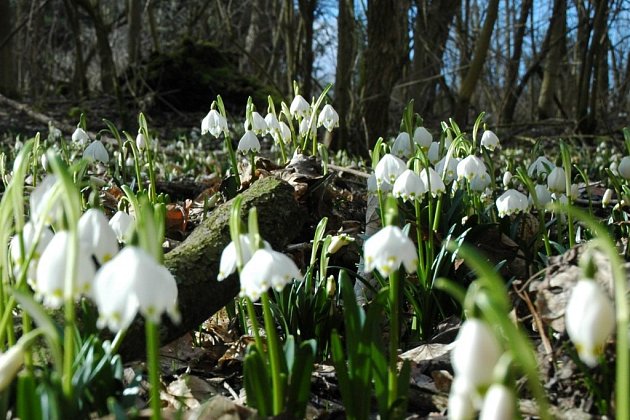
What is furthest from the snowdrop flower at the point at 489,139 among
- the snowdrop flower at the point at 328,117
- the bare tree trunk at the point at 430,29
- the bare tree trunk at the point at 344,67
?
the bare tree trunk at the point at 430,29

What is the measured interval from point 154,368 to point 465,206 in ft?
6.89

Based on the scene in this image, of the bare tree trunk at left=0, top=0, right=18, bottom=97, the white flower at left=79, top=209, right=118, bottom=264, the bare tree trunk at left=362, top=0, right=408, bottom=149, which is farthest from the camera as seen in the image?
the bare tree trunk at left=0, top=0, right=18, bottom=97

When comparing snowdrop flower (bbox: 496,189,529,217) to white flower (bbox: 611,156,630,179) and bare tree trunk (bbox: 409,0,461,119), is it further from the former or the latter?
bare tree trunk (bbox: 409,0,461,119)

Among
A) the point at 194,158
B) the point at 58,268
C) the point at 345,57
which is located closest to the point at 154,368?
the point at 58,268

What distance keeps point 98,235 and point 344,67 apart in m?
5.96

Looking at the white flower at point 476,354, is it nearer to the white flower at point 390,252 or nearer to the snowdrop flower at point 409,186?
the white flower at point 390,252

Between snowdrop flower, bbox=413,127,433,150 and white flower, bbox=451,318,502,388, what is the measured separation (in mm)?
2148

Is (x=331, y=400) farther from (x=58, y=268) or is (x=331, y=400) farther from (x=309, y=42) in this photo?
(x=309, y=42)

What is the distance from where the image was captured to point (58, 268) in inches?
43.7

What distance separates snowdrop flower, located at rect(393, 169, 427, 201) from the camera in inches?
82.0

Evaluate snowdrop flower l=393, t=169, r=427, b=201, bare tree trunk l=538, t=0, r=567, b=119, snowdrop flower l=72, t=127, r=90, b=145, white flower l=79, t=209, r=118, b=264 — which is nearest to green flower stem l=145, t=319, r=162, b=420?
white flower l=79, t=209, r=118, b=264

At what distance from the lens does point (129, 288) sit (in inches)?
40.4

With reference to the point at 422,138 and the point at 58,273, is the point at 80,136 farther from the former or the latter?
the point at 58,273

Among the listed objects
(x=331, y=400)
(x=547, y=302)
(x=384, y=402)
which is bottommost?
(x=331, y=400)
